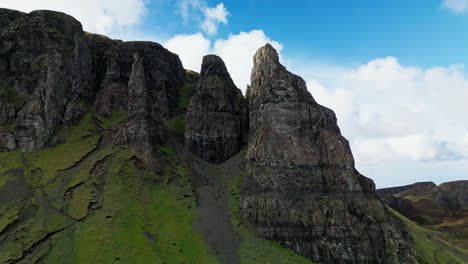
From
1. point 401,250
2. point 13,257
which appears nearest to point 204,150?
point 13,257

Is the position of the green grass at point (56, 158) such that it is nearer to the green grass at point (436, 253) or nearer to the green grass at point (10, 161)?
the green grass at point (10, 161)

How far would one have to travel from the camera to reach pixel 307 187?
78.8 metres

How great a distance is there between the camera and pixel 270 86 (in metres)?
92.1

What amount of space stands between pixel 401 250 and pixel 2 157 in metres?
120

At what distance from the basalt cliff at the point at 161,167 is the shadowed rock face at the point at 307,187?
1.11 ft

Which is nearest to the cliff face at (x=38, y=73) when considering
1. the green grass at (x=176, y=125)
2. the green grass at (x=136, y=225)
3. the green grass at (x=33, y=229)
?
the green grass at (x=33, y=229)

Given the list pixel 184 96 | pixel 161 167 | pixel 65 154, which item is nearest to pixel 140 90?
pixel 161 167

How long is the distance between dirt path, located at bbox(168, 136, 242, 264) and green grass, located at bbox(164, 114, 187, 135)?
452cm

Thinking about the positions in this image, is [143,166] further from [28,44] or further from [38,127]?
[28,44]

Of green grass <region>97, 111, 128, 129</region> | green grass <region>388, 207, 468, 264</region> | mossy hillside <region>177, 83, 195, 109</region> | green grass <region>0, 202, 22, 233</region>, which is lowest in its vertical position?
green grass <region>388, 207, 468, 264</region>

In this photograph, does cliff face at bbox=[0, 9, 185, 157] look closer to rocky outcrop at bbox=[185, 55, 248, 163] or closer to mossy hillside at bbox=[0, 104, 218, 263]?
mossy hillside at bbox=[0, 104, 218, 263]

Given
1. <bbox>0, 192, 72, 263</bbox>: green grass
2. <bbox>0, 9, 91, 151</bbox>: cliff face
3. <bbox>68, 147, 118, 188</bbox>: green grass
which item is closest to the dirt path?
<bbox>68, 147, 118, 188</bbox>: green grass

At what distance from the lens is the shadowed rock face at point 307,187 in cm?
7000

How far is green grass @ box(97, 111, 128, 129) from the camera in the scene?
101938 millimetres
